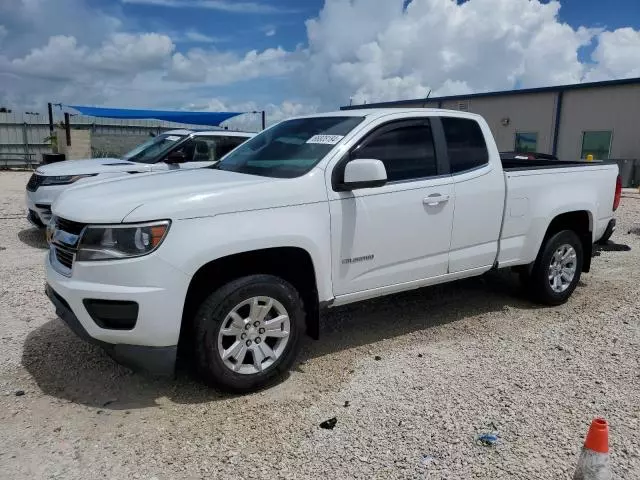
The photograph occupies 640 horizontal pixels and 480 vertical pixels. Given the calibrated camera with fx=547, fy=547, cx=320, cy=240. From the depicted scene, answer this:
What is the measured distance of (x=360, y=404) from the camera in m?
3.56

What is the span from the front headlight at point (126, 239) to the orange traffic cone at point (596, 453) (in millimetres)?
2466

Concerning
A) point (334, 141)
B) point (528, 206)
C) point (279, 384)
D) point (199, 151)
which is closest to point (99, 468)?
point (279, 384)

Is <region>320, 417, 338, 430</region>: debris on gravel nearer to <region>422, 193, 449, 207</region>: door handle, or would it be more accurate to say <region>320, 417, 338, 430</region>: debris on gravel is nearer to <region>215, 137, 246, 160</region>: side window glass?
<region>422, 193, 449, 207</region>: door handle

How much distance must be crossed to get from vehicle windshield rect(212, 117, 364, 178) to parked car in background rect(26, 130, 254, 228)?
2.80 meters

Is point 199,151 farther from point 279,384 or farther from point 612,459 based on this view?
point 612,459

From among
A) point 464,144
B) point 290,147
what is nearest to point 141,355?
point 290,147

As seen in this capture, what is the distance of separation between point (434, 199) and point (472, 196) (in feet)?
1.53

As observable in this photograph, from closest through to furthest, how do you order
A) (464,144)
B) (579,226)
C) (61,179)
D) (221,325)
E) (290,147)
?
(221,325), (290,147), (464,144), (579,226), (61,179)

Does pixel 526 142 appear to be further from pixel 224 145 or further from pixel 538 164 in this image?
pixel 538 164

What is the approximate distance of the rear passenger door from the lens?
4570 millimetres

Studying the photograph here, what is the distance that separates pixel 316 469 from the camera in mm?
2877

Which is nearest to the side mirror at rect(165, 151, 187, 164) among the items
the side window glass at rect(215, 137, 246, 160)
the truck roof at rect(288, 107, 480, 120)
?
the side window glass at rect(215, 137, 246, 160)

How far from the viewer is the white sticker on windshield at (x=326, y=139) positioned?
406cm

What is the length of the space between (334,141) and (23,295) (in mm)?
3765
